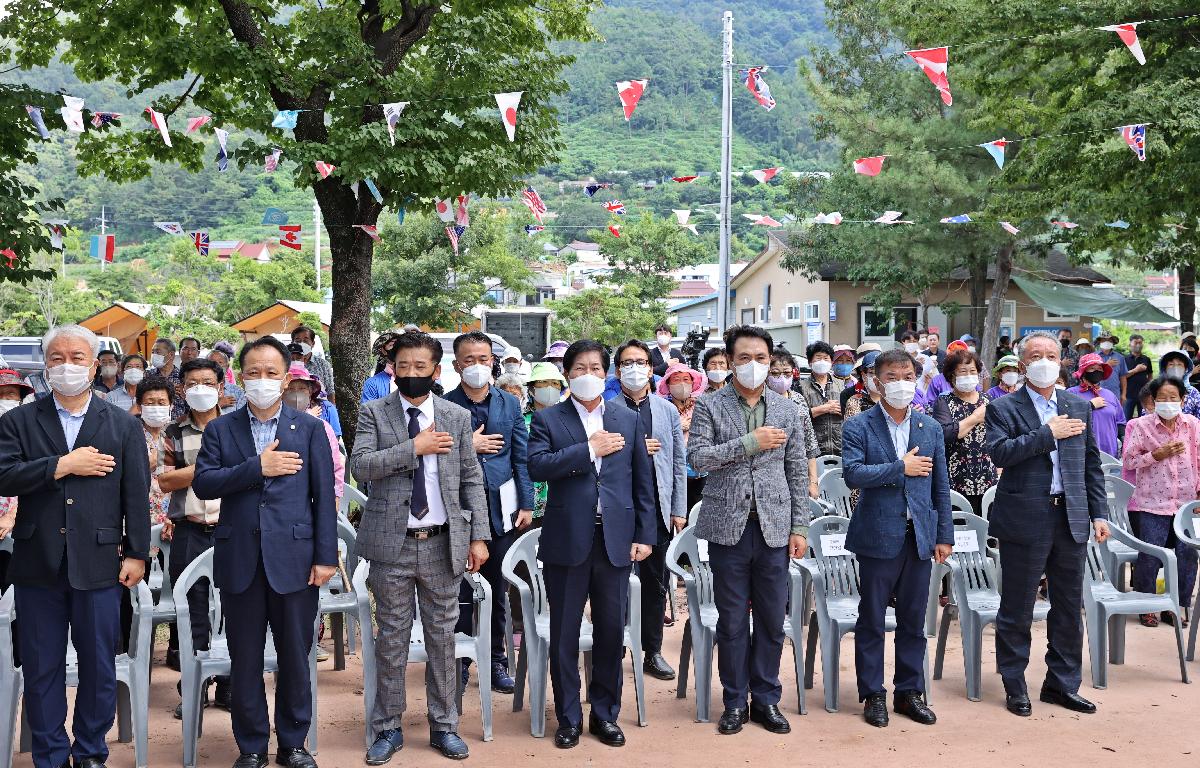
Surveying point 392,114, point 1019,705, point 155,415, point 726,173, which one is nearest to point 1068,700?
point 1019,705

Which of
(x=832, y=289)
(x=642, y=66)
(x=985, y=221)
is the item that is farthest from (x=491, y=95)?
(x=642, y=66)

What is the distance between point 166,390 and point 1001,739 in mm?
5046

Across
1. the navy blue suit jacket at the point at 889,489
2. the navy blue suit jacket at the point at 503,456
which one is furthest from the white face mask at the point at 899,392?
the navy blue suit jacket at the point at 503,456

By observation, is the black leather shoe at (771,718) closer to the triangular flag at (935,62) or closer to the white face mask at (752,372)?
the white face mask at (752,372)

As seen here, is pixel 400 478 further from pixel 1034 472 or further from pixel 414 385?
pixel 1034 472

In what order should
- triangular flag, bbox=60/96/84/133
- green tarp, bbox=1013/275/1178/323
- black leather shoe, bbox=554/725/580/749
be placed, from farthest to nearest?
green tarp, bbox=1013/275/1178/323
triangular flag, bbox=60/96/84/133
black leather shoe, bbox=554/725/580/749

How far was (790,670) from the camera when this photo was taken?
22.7 ft

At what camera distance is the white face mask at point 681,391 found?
322 inches

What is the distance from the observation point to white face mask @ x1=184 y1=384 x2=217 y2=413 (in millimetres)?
6152

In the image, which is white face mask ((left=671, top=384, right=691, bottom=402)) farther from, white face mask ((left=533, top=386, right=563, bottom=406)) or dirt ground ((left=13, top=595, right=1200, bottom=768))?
dirt ground ((left=13, top=595, right=1200, bottom=768))

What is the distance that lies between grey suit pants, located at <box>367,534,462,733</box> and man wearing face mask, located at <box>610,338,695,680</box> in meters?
1.42

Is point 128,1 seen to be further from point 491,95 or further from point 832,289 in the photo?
point 832,289

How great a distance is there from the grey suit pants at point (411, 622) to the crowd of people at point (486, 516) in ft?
0.03

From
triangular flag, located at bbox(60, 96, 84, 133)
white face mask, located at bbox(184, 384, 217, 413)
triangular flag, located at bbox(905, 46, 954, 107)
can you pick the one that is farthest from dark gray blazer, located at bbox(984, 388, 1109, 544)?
triangular flag, located at bbox(60, 96, 84, 133)
